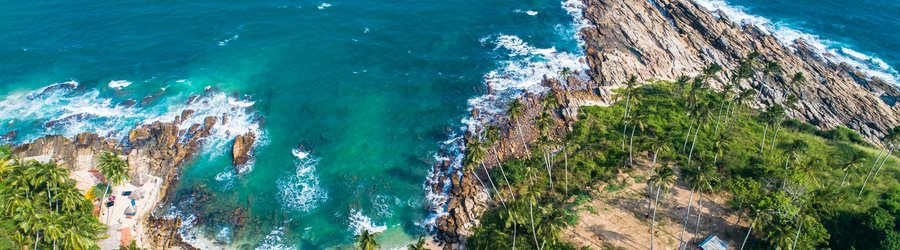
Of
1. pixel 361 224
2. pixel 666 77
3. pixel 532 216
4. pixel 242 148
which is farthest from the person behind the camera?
pixel 666 77

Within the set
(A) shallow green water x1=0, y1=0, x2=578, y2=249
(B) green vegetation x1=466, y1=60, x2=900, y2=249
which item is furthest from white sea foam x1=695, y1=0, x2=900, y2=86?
(A) shallow green water x1=0, y1=0, x2=578, y2=249

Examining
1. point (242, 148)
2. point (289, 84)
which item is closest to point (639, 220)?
point (242, 148)

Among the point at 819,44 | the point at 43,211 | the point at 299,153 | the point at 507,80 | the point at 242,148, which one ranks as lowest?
the point at 299,153

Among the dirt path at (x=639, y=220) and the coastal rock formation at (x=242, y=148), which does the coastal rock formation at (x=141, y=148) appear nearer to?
the coastal rock formation at (x=242, y=148)

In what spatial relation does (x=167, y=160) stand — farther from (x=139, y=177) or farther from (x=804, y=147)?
(x=804, y=147)

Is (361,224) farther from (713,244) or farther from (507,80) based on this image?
(713,244)

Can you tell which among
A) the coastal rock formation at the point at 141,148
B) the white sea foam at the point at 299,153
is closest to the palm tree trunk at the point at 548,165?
the white sea foam at the point at 299,153
